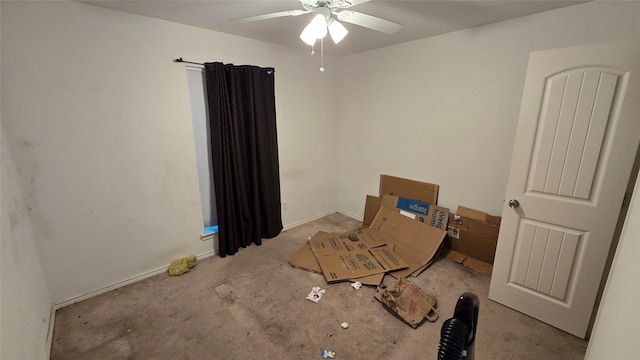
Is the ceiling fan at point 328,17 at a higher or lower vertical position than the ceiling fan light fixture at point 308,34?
higher

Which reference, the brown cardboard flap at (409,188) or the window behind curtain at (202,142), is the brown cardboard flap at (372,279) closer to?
the brown cardboard flap at (409,188)

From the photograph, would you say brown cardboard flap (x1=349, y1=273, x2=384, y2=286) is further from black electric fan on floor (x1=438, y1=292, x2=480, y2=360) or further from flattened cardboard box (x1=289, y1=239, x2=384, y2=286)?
black electric fan on floor (x1=438, y1=292, x2=480, y2=360)

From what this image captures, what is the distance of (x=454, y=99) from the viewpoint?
2.69m

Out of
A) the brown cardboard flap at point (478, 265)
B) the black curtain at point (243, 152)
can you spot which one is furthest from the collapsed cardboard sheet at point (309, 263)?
the brown cardboard flap at point (478, 265)

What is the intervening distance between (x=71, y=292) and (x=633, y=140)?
400 cm

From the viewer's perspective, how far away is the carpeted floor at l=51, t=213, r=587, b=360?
1716mm

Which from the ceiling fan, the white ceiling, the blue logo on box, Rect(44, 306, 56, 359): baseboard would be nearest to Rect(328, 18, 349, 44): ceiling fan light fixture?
the ceiling fan

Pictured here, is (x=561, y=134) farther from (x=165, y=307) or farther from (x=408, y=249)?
(x=165, y=307)

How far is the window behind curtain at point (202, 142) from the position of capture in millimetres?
2559

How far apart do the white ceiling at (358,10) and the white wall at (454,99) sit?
17 cm

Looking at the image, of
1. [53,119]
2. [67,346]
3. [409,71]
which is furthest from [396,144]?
[67,346]

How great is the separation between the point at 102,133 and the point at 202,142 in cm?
79

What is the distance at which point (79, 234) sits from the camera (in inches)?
83.5

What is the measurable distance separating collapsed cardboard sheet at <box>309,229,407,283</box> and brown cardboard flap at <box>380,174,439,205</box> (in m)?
0.58
